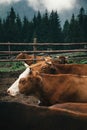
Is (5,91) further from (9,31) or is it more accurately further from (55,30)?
(55,30)

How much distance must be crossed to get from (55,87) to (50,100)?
0.28 m

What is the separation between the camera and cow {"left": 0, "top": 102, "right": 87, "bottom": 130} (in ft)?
10.3

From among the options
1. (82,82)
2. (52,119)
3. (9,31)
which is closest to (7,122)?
(52,119)

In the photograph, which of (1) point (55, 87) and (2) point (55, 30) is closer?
(1) point (55, 87)

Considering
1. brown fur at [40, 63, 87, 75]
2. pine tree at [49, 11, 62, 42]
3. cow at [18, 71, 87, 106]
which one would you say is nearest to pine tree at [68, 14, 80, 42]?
pine tree at [49, 11, 62, 42]

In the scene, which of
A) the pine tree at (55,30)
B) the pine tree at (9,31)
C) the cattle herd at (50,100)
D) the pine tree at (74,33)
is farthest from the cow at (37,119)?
the pine tree at (55,30)

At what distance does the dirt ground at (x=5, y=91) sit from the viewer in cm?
1162

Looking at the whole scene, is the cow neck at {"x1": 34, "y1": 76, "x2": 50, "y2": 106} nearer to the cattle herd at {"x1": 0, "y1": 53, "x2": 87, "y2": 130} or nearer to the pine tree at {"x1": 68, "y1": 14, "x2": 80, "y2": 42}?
the cattle herd at {"x1": 0, "y1": 53, "x2": 87, "y2": 130}

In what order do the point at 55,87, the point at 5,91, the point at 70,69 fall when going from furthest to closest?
the point at 5,91
the point at 70,69
the point at 55,87

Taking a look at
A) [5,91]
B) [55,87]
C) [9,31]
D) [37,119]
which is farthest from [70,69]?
[9,31]

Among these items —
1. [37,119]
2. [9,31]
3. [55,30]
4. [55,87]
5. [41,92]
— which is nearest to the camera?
[37,119]

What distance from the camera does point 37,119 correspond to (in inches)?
125

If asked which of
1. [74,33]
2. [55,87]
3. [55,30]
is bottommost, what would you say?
[55,87]

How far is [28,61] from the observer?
56.1 feet
